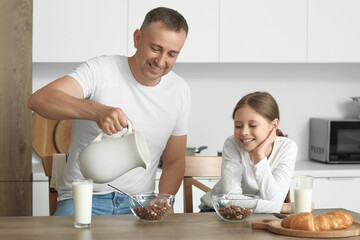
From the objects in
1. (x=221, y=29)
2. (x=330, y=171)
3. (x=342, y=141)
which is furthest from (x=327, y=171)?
(x=221, y=29)

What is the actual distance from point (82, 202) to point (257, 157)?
772mm

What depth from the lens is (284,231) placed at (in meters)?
1.63

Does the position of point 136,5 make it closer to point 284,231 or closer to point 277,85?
point 277,85

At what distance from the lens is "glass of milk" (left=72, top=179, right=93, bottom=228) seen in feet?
5.42

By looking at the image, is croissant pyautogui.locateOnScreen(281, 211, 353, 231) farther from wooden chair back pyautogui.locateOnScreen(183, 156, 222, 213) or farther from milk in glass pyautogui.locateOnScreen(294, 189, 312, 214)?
wooden chair back pyautogui.locateOnScreen(183, 156, 222, 213)

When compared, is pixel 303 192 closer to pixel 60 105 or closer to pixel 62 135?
pixel 60 105

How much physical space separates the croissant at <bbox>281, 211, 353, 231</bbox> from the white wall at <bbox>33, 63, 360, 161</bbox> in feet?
7.61

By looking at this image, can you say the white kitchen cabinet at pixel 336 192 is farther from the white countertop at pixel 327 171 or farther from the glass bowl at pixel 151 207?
the glass bowl at pixel 151 207

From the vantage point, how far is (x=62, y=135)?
375 centimetres

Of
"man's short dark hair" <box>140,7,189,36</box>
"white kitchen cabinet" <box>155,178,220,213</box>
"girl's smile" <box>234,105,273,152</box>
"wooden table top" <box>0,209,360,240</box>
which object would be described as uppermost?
"man's short dark hair" <box>140,7,189,36</box>

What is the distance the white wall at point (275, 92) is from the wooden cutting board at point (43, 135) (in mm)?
934

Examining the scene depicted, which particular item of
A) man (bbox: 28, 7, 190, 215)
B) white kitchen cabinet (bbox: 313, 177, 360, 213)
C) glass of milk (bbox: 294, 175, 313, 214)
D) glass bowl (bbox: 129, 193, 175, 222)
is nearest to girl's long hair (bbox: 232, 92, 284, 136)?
man (bbox: 28, 7, 190, 215)

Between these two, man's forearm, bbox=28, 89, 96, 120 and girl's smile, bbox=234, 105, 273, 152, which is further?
girl's smile, bbox=234, 105, 273, 152

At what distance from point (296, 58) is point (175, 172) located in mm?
1704
